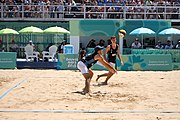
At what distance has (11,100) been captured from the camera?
9312mm

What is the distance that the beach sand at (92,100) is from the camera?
7.66 meters

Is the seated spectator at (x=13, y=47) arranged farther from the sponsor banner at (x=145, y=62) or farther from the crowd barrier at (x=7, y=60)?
the sponsor banner at (x=145, y=62)

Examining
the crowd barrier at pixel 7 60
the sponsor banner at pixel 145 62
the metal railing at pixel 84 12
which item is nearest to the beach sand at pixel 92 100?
the sponsor banner at pixel 145 62

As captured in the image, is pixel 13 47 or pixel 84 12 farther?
pixel 13 47

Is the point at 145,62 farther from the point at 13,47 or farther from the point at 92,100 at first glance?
the point at 13,47

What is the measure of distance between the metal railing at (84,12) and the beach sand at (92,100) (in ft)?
36.7

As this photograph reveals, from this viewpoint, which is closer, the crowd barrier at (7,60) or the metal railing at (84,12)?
the crowd barrier at (7,60)

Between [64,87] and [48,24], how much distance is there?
14.4 meters

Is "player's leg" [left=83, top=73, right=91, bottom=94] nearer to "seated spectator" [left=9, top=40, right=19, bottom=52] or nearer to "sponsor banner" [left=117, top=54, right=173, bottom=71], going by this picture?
"sponsor banner" [left=117, top=54, right=173, bottom=71]

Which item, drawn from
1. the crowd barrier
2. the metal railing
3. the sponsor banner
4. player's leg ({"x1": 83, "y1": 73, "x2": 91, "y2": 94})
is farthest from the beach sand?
the metal railing

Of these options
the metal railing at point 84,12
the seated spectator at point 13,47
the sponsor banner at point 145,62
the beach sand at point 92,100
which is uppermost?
the metal railing at point 84,12

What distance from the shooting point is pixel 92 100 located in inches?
366

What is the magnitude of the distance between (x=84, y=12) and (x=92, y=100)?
15447 millimetres

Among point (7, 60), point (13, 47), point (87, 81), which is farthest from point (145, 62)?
point (13, 47)
